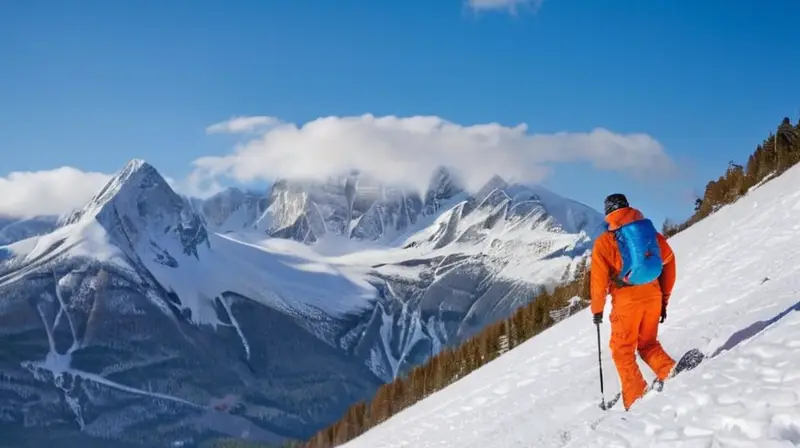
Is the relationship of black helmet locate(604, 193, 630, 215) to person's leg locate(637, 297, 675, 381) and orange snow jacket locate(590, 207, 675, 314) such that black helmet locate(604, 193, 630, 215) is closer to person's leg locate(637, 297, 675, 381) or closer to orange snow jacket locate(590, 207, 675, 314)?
orange snow jacket locate(590, 207, 675, 314)

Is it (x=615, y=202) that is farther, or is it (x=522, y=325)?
(x=522, y=325)

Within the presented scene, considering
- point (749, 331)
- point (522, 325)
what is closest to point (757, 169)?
point (522, 325)

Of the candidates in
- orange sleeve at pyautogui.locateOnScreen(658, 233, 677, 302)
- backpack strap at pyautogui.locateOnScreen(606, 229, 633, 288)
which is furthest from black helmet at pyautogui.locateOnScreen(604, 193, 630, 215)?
orange sleeve at pyautogui.locateOnScreen(658, 233, 677, 302)

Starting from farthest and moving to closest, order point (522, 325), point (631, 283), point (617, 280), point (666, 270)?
point (522, 325) → point (666, 270) → point (617, 280) → point (631, 283)

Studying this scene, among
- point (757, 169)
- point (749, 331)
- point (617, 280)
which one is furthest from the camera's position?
point (757, 169)

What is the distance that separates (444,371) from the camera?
75812mm

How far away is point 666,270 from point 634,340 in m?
1.21

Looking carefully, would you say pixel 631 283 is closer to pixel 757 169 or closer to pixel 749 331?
pixel 749 331

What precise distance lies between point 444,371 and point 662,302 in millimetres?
64393

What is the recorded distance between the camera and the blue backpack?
39.8 ft

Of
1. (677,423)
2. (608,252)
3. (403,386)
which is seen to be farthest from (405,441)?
(403,386)

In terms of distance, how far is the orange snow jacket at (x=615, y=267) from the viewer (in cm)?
1234

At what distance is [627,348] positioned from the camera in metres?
12.6

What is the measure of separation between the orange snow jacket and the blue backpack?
3.5 inches
